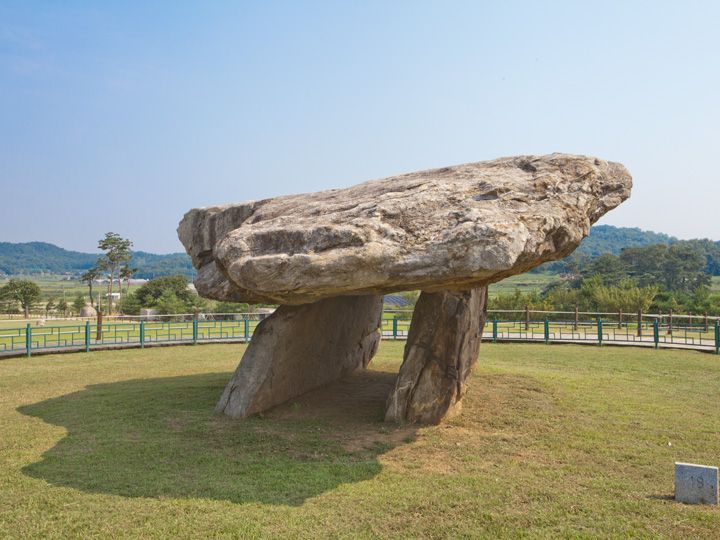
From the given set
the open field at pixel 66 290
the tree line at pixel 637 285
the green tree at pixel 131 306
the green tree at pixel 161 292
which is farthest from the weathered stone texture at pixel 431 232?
the open field at pixel 66 290

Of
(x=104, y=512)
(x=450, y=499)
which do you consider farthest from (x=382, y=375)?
(x=104, y=512)

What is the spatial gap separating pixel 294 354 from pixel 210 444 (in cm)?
245

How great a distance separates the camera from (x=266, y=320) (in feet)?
32.0

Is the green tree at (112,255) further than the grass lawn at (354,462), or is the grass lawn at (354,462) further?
the green tree at (112,255)

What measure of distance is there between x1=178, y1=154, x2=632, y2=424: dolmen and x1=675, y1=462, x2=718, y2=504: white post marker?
8.13 ft

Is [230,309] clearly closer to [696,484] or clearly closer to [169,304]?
[169,304]

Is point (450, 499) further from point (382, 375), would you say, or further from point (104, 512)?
point (382, 375)

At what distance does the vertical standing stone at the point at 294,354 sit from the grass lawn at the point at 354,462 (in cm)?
33

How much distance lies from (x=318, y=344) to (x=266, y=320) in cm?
118

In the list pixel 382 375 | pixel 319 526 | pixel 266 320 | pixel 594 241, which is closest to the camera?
pixel 319 526

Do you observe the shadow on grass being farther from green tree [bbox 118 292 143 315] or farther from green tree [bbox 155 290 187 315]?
green tree [bbox 118 292 143 315]

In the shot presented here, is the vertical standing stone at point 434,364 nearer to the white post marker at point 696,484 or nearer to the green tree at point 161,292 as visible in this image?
the white post marker at point 696,484

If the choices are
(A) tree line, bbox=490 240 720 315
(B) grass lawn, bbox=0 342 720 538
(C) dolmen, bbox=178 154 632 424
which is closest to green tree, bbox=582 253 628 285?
(A) tree line, bbox=490 240 720 315

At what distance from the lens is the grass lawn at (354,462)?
17.1ft
